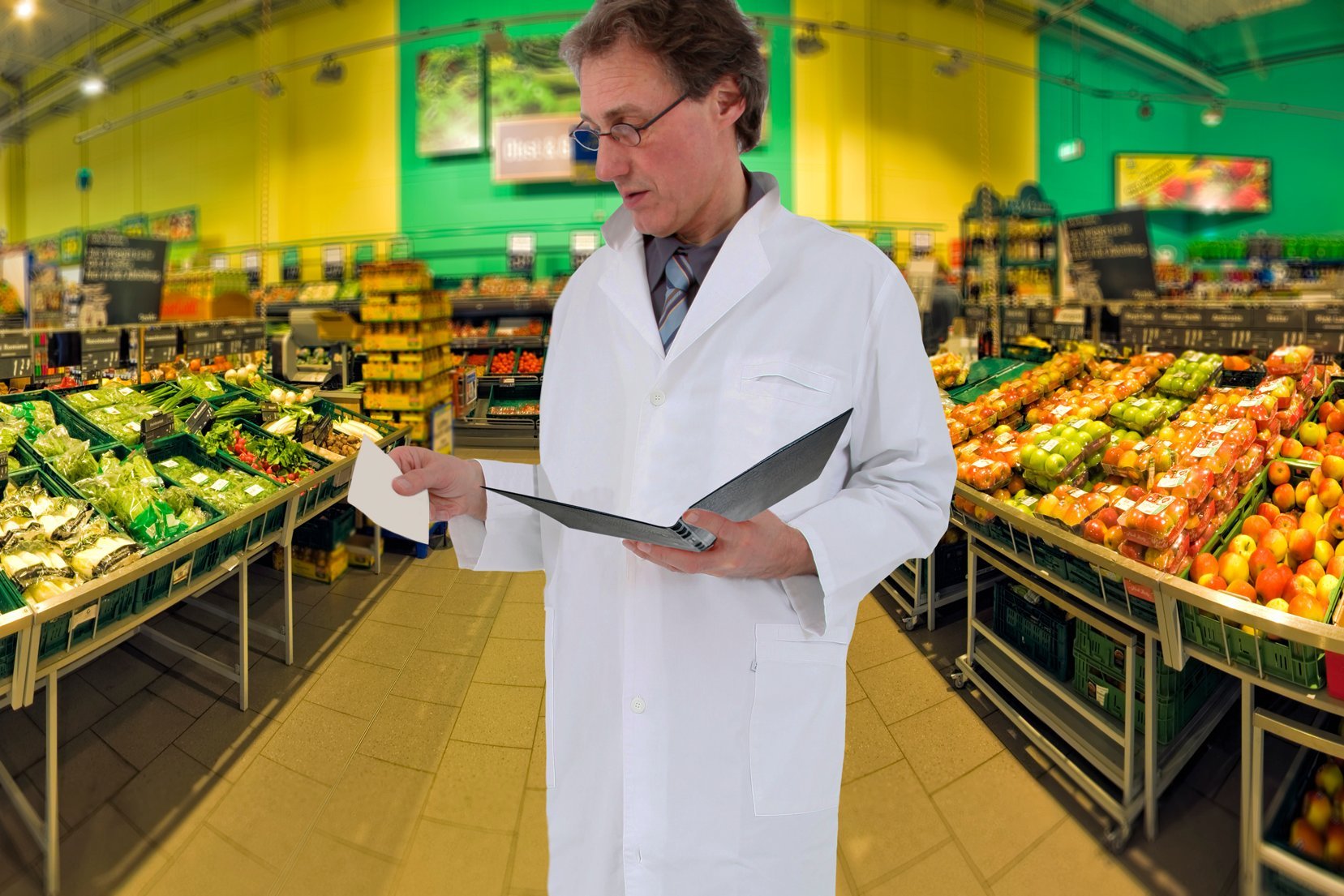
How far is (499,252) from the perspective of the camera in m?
10.1

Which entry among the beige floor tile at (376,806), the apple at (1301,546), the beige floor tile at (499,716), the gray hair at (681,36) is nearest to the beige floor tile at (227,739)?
the beige floor tile at (376,806)

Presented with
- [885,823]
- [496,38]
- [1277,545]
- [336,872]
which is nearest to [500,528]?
[336,872]

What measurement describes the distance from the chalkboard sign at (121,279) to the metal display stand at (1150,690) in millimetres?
4738

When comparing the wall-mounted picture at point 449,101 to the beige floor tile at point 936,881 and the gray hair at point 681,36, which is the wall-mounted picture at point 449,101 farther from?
the beige floor tile at point 936,881

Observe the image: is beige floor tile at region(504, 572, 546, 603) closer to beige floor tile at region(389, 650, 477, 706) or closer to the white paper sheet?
beige floor tile at region(389, 650, 477, 706)

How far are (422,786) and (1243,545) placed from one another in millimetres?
2664

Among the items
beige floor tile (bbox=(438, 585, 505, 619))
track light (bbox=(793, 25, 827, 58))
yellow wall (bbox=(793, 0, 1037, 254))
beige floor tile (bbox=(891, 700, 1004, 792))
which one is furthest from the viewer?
yellow wall (bbox=(793, 0, 1037, 254))

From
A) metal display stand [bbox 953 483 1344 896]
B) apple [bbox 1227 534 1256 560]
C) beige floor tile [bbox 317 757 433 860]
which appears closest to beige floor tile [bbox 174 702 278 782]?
beige floor tile [bbox 317 757 433 860]

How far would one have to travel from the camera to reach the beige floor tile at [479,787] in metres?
2.21

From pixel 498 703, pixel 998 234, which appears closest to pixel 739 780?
pixel 498 703

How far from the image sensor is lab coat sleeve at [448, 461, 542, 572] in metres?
1.18

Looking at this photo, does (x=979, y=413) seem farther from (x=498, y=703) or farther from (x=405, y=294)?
(x=405, y=294)

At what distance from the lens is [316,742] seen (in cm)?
258

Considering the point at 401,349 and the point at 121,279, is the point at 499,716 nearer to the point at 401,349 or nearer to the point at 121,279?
the point at 401,349
